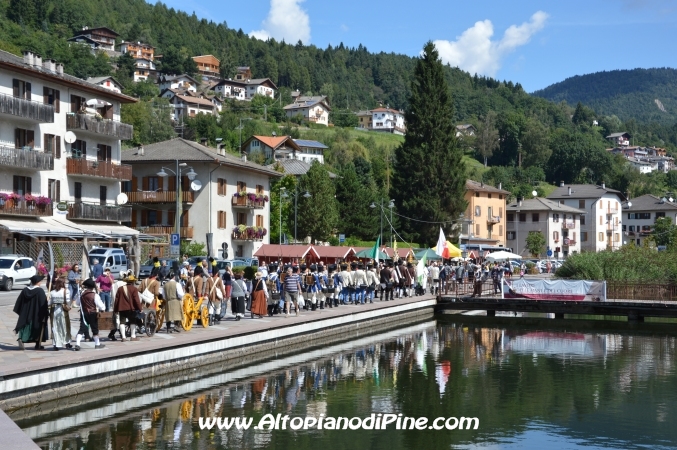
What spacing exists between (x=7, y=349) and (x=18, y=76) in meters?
33.3

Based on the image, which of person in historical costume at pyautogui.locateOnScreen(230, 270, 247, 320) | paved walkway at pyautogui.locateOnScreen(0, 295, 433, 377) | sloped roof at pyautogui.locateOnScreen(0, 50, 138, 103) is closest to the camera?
paved walkway at pyautogui.locateOnScreen(0, 295, 433, 377)

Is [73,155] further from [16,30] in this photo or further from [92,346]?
[16,30]

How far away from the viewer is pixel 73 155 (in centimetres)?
5522

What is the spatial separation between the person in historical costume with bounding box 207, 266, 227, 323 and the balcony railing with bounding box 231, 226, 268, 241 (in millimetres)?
39214

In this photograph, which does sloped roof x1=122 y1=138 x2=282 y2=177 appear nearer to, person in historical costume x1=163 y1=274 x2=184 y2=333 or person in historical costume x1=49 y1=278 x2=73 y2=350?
person in historical costume x1=163 y1=274 x2=184 y2=333

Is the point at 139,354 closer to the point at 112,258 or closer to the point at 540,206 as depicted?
the point at 112,258

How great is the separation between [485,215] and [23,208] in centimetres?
7460

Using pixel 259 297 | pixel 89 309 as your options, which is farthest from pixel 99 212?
pixel 89 309

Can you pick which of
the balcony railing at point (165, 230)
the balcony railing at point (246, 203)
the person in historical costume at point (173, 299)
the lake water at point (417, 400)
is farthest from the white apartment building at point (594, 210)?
the person in historical costume at point (173, 299)

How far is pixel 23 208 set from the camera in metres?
47.8

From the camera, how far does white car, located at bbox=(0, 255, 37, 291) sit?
38.1 m

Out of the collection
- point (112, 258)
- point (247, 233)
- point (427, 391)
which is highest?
point (247, 233)

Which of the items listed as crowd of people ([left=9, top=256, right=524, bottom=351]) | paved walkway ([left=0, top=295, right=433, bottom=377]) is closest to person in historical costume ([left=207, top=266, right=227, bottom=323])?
crowd of people ([left=9, top=256, right=524, bottom=351])

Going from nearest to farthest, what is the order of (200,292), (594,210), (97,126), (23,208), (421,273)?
(200,292)
(421,273)
(23,208)
(97,126)
(594,210)
